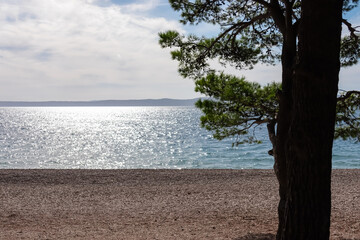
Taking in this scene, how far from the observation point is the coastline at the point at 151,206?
859 cm

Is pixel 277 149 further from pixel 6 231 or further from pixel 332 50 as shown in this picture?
pixel 6 231

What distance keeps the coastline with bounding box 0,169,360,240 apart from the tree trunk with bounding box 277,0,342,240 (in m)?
3.39

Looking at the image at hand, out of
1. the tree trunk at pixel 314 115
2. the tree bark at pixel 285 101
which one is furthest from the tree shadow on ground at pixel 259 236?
the tree trunk at pixel 314 115

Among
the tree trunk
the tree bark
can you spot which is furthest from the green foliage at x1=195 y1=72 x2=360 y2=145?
the tree trunk

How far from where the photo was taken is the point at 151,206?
11656 mm

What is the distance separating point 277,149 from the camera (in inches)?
267

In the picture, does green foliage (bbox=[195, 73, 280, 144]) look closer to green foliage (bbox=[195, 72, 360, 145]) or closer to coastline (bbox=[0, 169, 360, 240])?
green foliage (bbox=[195, 72, 360, 145])

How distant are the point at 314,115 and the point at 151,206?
8.06 m

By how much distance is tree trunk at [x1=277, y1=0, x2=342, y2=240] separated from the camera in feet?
15.1

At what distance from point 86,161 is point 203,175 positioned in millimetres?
19931

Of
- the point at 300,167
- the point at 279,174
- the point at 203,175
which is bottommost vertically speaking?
the point at 203,175

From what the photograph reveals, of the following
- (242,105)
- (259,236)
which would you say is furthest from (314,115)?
(259,236)

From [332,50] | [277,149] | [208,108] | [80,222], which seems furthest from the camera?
[80,222]

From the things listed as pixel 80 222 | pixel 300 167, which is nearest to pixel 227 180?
pixel 80 222
